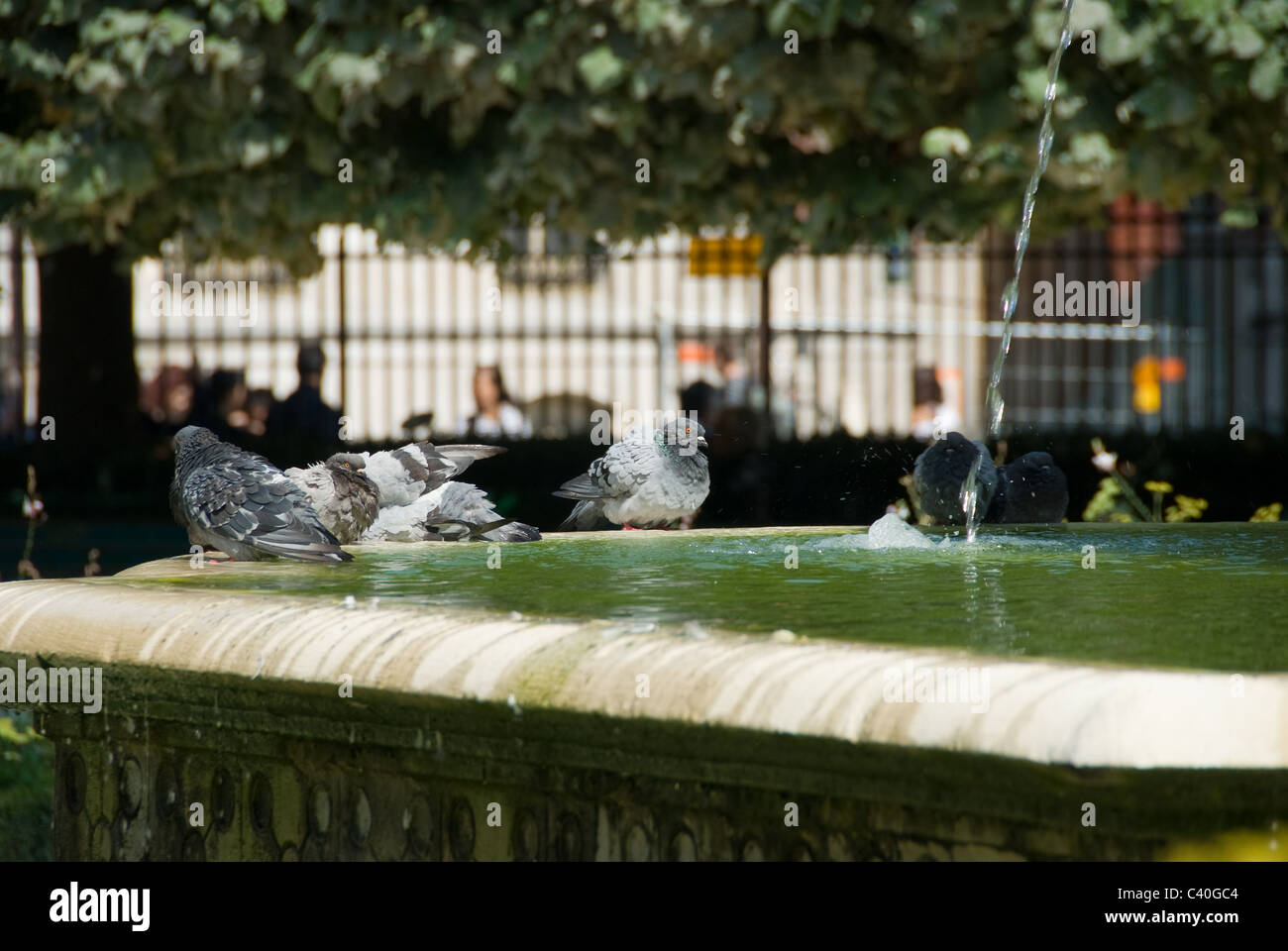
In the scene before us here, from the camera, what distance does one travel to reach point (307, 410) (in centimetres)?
1265

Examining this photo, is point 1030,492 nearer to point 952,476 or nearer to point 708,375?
point 952,476

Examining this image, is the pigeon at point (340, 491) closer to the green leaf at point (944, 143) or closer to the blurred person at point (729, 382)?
the green leaf at point (944, 143)

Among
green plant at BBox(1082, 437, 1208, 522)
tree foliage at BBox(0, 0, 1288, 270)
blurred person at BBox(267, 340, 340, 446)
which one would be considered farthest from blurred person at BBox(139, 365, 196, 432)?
green plant at BBox(1082, 437, 1208, 522)

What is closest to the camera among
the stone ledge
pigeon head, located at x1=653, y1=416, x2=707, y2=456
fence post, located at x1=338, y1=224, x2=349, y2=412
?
the stone ledge

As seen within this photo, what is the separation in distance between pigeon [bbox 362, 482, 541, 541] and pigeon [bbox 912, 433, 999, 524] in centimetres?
Answer: 105

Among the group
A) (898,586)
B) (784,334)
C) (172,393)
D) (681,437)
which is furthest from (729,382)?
(898,586)

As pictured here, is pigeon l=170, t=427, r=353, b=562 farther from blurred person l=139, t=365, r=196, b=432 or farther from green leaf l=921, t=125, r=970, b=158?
blurred person l=139, t=365, r=196, b=432

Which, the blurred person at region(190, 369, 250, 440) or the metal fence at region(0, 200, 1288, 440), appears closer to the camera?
the metal fence at region(0, 200, 1288, 440)

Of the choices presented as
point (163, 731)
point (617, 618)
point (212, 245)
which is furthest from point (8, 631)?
point (212, 245)

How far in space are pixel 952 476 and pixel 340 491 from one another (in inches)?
61.8

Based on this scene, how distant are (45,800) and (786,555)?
236cm

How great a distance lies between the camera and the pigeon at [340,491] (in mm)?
3461

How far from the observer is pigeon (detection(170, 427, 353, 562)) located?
3.09m

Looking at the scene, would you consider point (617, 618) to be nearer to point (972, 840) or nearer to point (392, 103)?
point (972, 840)
